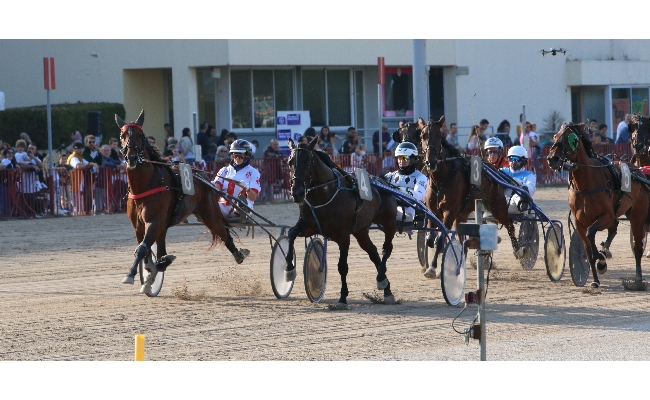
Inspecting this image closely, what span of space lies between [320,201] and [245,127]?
1839 centimetres

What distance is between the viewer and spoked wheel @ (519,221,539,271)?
12.5 meters

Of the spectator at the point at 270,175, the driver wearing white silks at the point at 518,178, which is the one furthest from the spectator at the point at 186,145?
the driver wearing white silks at the point at 518,178

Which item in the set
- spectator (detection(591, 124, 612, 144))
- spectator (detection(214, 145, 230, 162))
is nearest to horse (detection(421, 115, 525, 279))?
spectator (detection(214, 145, 230, 162))

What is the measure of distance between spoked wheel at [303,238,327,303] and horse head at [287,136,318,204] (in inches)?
26.4

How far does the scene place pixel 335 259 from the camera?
13.9 m

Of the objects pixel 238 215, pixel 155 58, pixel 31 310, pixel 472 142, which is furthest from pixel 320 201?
pixel 155 58

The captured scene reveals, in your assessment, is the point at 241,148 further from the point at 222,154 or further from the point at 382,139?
the point at 382,139

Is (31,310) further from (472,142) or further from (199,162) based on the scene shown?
(472,142)

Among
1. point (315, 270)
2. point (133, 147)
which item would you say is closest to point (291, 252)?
point (315, 270)

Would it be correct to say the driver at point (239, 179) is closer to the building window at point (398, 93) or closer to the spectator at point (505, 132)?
the spectator at point (505, 132)

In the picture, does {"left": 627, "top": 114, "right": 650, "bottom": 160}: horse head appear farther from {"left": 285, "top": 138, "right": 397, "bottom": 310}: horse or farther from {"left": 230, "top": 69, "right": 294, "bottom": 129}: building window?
{"left": 230, "top": 69, "right": 294, "bottom": 129}: building window

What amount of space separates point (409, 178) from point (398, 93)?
62.8 feet

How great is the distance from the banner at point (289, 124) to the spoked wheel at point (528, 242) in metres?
12.4

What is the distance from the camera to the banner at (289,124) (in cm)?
2470
